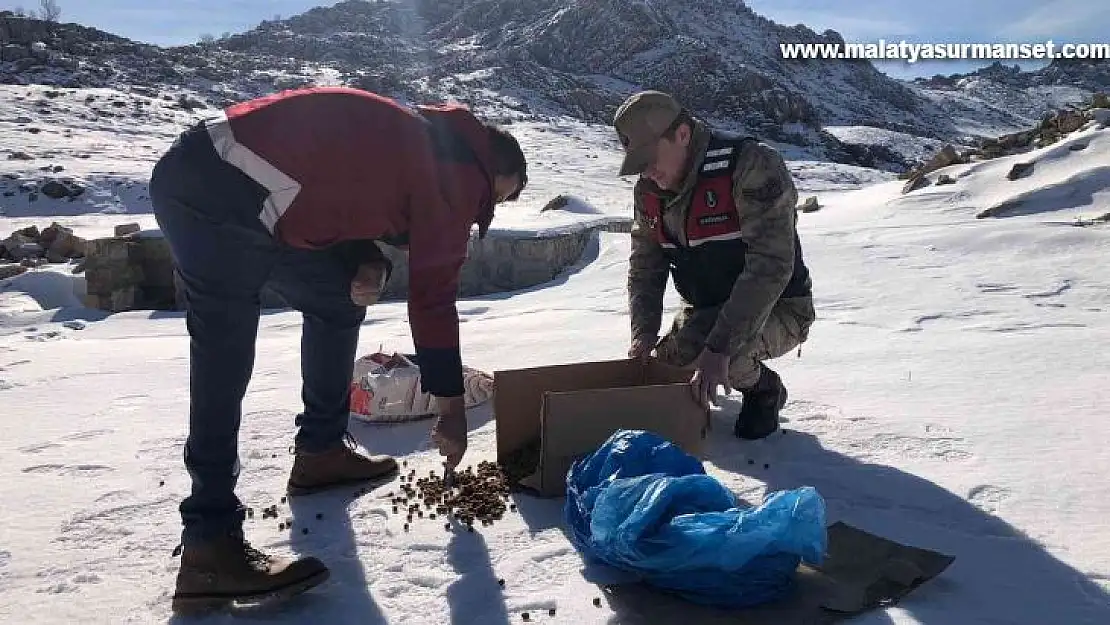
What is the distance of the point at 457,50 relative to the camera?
56.6 m

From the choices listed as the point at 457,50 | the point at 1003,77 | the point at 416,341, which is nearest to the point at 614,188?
the point at 416,341

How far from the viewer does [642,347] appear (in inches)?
132

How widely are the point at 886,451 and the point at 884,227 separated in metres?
5.63

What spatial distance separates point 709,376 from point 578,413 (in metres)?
0.49

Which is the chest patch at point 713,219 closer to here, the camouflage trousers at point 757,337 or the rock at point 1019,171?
the camouflage trousers at point 757,337

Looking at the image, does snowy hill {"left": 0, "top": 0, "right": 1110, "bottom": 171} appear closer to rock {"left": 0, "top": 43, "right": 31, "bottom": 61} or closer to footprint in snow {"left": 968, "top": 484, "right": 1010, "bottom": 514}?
rock {"left": 0, "top": 43, "right": 31, "bottom": 61}

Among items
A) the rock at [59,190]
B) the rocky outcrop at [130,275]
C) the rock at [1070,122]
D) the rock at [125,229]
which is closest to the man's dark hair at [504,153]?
the rocky outcrop at [130,275]

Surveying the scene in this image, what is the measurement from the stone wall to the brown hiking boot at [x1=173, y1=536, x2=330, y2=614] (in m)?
5.21

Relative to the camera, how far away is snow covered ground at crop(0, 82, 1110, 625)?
2.21m

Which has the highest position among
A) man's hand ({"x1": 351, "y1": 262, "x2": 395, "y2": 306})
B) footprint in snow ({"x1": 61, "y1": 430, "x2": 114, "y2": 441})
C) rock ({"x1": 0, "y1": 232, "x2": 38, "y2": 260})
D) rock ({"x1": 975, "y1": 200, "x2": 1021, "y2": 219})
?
rock ({"x1": 975, "y1": 200, "x2": 1021, "y2": 219})

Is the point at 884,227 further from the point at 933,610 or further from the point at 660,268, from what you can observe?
the point at 933,610

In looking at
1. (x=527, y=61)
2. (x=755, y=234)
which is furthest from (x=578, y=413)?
(x=527, y=61)

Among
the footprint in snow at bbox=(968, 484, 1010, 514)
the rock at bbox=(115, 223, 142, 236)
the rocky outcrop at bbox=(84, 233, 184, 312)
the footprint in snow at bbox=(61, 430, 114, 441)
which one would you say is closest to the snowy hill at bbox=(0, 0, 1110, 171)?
the rock at bbox=(115, 223, 142, 236)

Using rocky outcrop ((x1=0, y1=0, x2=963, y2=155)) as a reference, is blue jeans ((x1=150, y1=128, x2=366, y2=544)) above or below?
below
